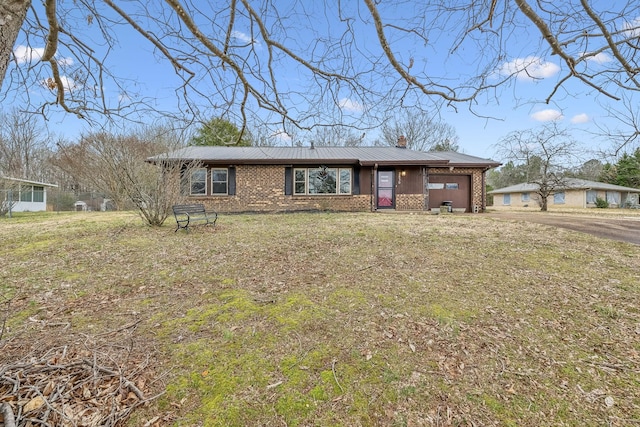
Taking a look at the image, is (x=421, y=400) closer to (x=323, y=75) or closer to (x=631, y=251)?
(x=323, y=75)

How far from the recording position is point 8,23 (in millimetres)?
1631

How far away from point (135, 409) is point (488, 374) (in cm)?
256

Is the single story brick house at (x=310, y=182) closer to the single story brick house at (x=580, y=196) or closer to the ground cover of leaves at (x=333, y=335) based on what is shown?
the ground cover of leaves at (x=333, y=335)

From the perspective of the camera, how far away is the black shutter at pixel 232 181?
1298 cm

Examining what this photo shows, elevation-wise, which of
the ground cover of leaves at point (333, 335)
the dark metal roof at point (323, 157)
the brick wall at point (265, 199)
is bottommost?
the ground cover of leaves at point (333, 335)

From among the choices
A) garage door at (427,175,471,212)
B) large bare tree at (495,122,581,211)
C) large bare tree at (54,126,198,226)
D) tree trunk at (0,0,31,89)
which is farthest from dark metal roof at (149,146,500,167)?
tree trunk at (0,0,31,89)

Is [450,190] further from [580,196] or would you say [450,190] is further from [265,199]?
[580,196]

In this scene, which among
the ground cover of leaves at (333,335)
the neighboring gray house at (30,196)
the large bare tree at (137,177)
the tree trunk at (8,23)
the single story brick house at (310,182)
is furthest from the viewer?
the neighboring gray house at (30,196)

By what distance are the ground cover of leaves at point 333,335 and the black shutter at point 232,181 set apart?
778 centimetres

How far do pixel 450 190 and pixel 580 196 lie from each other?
20396mm

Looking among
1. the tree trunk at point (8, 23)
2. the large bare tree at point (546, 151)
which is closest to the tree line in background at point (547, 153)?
the large bare tree at point (546, 151)

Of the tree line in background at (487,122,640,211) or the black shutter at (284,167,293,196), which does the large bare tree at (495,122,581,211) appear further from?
the black shutter at (284,167,293,196)

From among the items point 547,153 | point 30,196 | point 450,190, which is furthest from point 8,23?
point 30,196

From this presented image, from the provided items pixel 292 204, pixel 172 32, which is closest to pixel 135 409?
pixel 172 32
